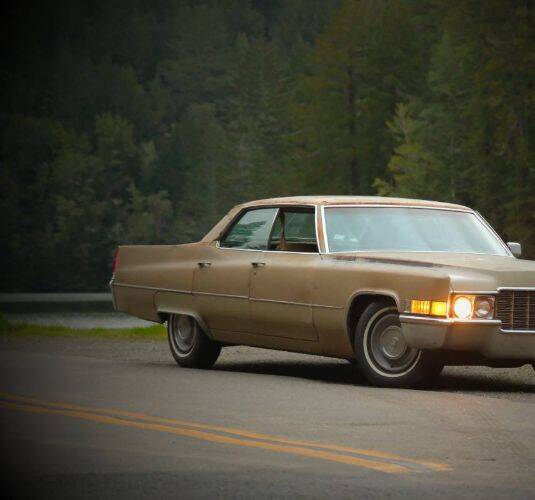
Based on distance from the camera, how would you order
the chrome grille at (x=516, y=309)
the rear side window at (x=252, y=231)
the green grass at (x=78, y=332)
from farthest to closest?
the green grass at (x=78, y=332) → the rear side window at (x=252, y=231) → the chrome grille at (x=516, y=309)

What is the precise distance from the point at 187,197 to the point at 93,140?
15118 millimetres

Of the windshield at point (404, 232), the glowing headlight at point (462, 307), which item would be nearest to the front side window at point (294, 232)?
the windshield at point (404, 232)

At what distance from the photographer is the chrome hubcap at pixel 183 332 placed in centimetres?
1538

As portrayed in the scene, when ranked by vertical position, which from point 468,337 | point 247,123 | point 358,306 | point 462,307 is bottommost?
point 468,337

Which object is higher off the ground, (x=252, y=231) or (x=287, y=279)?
(x=252, y=231)

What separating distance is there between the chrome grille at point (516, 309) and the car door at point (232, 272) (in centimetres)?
257

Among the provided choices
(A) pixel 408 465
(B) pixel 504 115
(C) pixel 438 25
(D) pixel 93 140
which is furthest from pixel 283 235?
(D) pixel 93 140

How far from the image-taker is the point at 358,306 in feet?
44.3

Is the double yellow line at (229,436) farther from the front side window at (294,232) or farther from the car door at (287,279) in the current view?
the front side window at (294,232)

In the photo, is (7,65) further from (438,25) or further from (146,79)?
(438,25)

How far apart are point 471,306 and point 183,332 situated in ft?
12.2

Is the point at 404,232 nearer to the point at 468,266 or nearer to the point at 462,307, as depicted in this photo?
the point at 468,266

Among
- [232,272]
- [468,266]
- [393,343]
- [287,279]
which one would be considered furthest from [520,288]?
[232,272]

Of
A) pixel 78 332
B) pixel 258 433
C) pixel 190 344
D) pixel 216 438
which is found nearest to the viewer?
pixel 216 438
